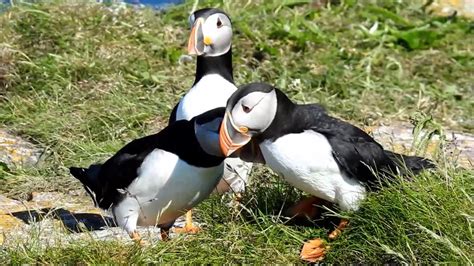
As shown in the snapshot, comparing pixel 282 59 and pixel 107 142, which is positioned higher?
pixel 107 142

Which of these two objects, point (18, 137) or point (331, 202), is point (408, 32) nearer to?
point (18, 137)

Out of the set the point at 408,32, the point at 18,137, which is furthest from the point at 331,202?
the point at 408,32

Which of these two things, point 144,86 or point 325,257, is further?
point 144,86

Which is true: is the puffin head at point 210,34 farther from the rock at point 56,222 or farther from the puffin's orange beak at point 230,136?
the puffin's orange beak at point 230,136

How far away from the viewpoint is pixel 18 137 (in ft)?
24.6

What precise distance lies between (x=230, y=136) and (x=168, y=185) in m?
0.42

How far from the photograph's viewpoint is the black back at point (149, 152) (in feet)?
16.7

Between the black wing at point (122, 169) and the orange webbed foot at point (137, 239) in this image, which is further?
the black wing at point (122, 169)

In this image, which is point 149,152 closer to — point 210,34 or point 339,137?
point 339,137

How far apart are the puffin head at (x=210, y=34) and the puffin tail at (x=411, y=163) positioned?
1324 millimetres

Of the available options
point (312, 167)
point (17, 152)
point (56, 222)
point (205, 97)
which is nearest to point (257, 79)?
point (17, 152)

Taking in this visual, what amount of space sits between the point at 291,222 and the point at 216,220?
1.12ft

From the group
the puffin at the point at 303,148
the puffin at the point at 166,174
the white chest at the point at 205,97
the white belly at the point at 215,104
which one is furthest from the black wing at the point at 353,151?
the white chest at the point at 205,97

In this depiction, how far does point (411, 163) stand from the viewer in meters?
5.30
